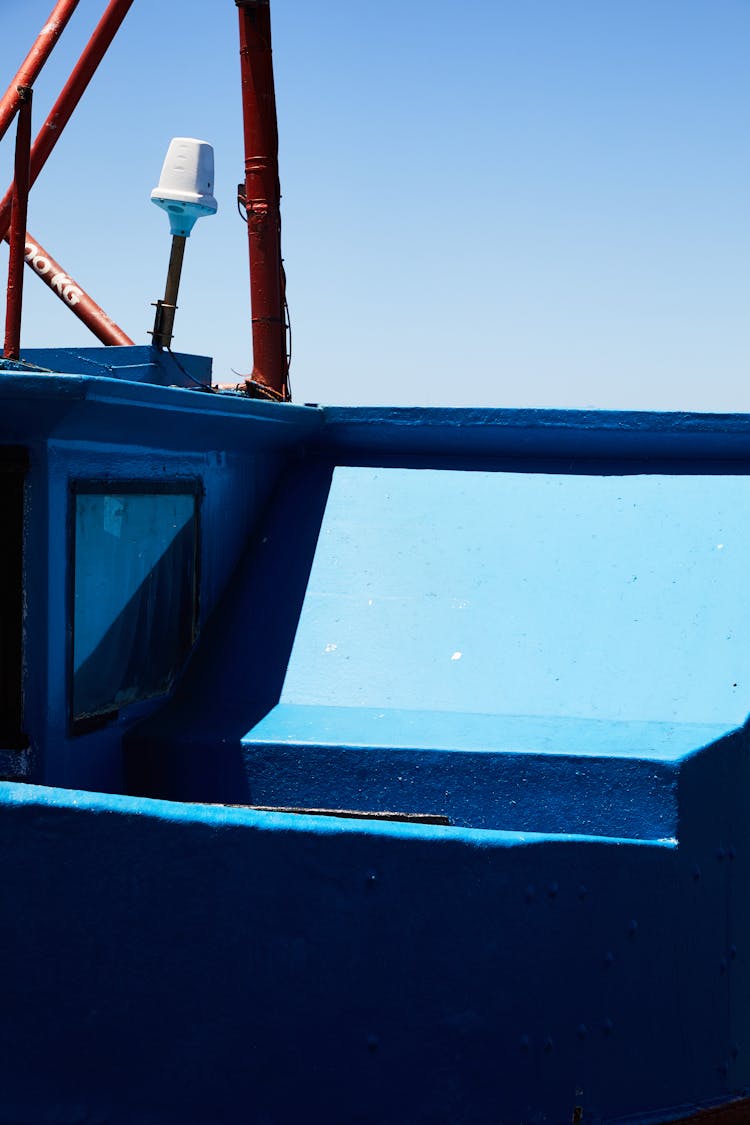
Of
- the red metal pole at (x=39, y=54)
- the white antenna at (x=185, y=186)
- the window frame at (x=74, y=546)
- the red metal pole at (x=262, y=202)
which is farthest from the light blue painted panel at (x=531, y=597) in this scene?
the red metal pole at (x=39, y=54)

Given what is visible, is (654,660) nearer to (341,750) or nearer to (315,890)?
(341,750)

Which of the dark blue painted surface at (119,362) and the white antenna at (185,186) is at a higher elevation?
the white antenna at (185,186)

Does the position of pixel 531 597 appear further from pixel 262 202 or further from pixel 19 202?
pixel 262 202

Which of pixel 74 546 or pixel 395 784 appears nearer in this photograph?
pixel 74 546

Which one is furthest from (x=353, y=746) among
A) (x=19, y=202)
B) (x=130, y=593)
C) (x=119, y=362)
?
(x=119, y=362)

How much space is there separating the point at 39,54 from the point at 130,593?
2.89 metres

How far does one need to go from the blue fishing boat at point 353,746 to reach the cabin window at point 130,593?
0.02 metres

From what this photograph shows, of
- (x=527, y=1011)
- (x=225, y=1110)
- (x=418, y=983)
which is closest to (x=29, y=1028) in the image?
(x=225, y=1110)

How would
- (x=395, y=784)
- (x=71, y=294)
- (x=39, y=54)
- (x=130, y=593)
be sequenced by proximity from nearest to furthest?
1. (x=395, y=784)
2. (x=130, y=593)
3. (x=39, y=54)
4. (x=71, y=294)

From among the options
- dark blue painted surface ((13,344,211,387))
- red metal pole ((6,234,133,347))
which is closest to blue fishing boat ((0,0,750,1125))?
dark blue painted surface ((13,344,211,387))

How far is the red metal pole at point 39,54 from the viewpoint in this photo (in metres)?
5.77

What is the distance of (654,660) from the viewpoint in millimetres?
4355

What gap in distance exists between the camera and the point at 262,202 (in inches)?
233

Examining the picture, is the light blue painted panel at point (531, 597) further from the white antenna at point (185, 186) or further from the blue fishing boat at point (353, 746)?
the white antenna at point (185, 186)
